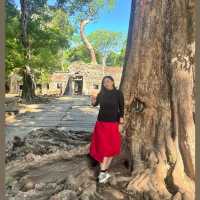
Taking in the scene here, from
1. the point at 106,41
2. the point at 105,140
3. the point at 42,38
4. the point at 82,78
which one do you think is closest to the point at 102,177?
the point at 105,140

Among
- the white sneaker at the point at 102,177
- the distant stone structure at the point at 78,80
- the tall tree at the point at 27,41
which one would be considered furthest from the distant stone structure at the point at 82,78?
the white sneaker at the point at 102,177

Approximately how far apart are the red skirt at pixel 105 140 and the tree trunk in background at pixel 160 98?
0.72ft

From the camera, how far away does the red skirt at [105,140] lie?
9.95 ft

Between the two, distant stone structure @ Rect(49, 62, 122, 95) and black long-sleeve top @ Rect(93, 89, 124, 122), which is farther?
distant stone structure @ Rect(49, 62, 122, 95)

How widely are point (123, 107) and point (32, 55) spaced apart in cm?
182

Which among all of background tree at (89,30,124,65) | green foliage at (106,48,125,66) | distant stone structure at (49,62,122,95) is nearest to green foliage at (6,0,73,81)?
distant stone structure at (49,62,122,95)

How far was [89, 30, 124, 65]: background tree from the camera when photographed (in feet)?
10.4

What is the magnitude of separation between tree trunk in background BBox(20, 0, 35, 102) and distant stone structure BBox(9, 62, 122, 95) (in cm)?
9

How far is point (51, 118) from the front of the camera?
463cm

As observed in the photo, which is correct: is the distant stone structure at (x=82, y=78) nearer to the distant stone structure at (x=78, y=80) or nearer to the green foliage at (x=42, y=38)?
the distant stone structure at (x=78, y=80)

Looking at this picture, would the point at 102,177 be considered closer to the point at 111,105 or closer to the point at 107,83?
the point at 111,105

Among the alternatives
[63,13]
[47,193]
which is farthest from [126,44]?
[47,193]

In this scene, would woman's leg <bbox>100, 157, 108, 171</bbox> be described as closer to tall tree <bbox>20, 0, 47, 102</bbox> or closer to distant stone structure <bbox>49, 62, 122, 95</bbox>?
distant stone structure <bbox>49, 62, 122, 95</bbox>

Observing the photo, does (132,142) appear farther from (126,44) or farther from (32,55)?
(32,55)
